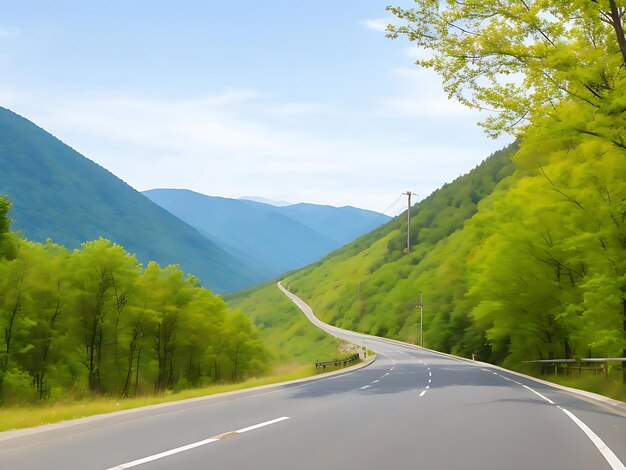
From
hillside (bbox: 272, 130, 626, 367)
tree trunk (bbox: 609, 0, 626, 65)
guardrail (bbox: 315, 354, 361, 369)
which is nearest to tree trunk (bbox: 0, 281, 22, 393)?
guardrail (bbox: 315, 354, 361, 369)

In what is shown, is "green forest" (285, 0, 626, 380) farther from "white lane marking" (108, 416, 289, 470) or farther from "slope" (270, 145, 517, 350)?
"slope" (270, 145, 517, 350)

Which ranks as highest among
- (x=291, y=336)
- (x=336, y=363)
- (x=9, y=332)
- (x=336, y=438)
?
(x=336, y=438)

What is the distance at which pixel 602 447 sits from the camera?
9.74m

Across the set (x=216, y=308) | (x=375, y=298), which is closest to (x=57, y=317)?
(x=216, y=308)

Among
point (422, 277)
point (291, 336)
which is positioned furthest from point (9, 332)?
point (291, 336)

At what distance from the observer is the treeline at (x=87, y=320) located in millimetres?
50312

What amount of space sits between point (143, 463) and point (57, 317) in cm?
5178

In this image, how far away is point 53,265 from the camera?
182ft

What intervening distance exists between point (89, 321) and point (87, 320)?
0.21m

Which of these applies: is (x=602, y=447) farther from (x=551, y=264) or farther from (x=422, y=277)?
(x=422, y=277)

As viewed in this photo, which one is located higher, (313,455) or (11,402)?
(313,455)

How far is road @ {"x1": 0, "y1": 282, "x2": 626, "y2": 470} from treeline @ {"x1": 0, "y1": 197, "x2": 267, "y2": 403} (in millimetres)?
30548

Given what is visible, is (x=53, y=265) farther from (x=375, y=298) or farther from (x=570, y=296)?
(x=375, y=298)

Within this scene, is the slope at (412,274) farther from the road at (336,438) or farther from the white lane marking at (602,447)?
the white lane marking at (602,447)
